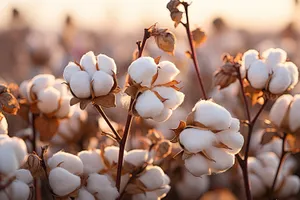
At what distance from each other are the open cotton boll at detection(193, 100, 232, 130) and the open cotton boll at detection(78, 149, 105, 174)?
0.89 ft

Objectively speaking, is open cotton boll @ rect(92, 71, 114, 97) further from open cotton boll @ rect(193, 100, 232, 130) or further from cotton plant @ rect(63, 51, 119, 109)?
open cotton boll @ rect(193, 100, 232, 130)

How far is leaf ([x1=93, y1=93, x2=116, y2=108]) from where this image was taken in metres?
1.19

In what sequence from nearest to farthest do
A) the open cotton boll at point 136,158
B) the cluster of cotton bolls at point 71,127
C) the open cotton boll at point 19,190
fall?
the open cotton boll at point 19,190 < the open cotton boll at point 136,158 < the cluster of cotton bolls at point 71,127

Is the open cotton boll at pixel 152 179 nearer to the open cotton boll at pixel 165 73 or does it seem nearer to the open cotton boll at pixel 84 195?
the open cotton boll at pixel 84 195

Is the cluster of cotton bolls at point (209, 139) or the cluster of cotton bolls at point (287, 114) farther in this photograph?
the cluster of cotton bolls at point (287, 114)

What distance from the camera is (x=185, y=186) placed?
188cm

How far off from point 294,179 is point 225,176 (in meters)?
0.65

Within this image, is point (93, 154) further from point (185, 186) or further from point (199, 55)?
point (199, 55)

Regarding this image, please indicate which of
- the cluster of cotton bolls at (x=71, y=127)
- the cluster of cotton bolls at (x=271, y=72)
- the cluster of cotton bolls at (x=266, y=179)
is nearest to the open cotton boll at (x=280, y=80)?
the cluster of cotton bolls at (x=271, y=72)

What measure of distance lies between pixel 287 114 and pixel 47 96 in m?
0.52

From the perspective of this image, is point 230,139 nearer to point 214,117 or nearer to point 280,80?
point 214,117

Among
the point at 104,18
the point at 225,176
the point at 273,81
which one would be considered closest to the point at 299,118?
the point at 273,81

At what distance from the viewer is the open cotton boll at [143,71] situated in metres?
1.15

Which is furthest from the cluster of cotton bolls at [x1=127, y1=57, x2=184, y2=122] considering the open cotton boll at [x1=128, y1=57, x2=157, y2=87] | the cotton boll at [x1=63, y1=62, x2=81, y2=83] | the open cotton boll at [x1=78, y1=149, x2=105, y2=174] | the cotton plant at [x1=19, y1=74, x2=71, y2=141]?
the cotton plant at [x1=19, y1=74, x2=71, y2=141]
